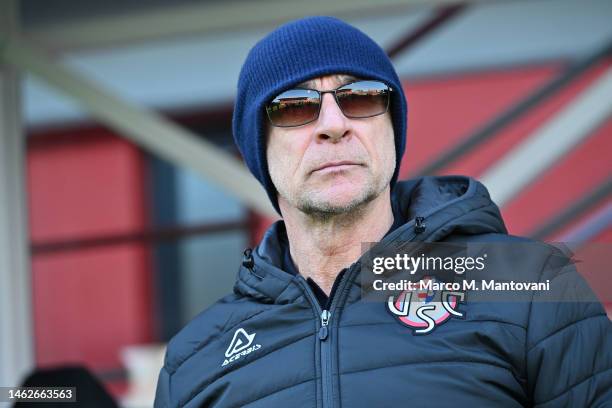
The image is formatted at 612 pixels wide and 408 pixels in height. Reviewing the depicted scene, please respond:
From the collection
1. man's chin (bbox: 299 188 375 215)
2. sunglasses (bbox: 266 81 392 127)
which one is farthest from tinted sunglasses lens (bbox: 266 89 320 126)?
man's chin (bbox: 299 188 375 215)

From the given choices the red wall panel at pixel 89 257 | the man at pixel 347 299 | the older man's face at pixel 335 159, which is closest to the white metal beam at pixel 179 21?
the man at pixel 347 299

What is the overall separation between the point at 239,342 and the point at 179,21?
2.00m

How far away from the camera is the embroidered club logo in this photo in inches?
60.1

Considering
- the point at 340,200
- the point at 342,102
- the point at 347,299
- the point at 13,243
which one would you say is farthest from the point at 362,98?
the point at 13,243

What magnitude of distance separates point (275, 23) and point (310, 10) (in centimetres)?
15

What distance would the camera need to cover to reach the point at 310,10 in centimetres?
325

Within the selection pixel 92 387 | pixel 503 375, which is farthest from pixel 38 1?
pixel 503 375

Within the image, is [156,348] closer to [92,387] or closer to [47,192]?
[47,192]

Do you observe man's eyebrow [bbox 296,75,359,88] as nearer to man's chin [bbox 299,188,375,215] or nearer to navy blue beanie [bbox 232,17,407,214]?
navy blue beanie [bbox 232,17,407,214]

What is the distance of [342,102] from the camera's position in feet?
5.53

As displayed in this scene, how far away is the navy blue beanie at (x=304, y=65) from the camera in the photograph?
170 centimetres

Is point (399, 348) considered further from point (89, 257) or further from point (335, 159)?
point (89, 257)

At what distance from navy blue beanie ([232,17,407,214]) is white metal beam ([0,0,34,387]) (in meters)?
1.86

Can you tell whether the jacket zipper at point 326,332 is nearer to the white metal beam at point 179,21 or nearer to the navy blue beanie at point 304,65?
the navy blue beanie at point 304,65
